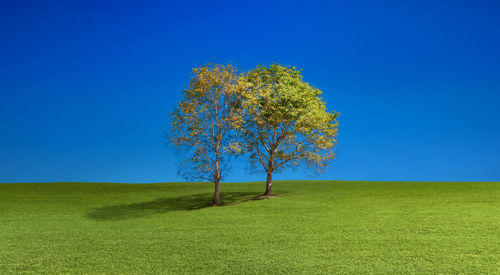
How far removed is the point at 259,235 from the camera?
653 inches

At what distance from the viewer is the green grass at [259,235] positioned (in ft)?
39.3

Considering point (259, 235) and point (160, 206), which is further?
point (160, 206)

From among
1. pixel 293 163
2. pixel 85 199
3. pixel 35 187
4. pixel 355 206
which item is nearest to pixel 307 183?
pixel 293 163

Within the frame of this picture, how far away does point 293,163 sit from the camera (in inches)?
1325

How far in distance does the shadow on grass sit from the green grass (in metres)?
0.09

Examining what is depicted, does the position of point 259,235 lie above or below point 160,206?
below

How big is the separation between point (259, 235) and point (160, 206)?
16276 mm

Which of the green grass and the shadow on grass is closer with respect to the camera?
the green grass

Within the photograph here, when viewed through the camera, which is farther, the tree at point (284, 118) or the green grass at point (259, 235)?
the tree at point (284, 118)

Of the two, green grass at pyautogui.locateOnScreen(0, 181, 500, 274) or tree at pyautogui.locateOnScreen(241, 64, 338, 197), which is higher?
tree at pyautogui.locateOnScreen(241, 64, 338, 197)

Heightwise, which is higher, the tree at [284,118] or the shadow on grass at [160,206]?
the tree at [284,118]

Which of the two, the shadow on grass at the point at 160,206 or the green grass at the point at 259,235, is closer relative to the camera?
the green grass at the point at 259,235

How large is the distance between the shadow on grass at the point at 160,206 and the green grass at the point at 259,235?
0.09 meters

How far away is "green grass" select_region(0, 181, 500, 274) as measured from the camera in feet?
39.3
